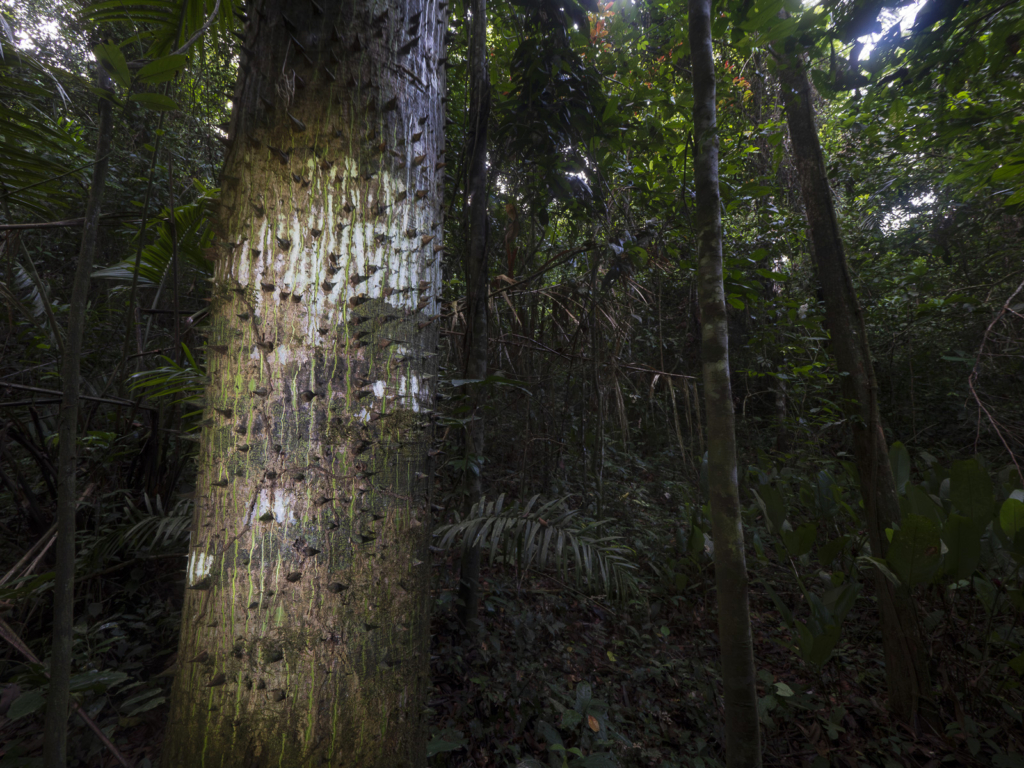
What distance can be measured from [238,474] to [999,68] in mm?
3448

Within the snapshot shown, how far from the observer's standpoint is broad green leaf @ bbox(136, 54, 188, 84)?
0.73 metres

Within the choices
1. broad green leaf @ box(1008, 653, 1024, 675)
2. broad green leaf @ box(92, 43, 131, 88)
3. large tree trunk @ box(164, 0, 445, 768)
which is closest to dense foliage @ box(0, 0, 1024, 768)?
broad green leaf @ box(92, 43, 131, 88)

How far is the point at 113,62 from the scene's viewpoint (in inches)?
29.1

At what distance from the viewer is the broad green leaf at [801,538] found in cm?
271

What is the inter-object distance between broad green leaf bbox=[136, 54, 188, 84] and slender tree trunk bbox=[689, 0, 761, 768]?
Answer: 154 cm

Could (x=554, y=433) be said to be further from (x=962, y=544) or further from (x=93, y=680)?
(x=93, y=680)

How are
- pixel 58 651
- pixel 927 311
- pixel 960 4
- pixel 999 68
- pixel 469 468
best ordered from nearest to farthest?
pixel 58 651
pixel 960 4
pixel 999 68
pixel 469 468
pixel 927 311

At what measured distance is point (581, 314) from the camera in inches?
109

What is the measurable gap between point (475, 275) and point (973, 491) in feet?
8.97

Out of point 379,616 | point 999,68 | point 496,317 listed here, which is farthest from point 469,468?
point 999,68

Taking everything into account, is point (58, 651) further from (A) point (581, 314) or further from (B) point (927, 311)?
(B) point (927, 311)

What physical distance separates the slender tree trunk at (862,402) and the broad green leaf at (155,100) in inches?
97.6

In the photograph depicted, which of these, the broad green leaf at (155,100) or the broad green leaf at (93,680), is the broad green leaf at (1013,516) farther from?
the broad green leaf at (93,680)

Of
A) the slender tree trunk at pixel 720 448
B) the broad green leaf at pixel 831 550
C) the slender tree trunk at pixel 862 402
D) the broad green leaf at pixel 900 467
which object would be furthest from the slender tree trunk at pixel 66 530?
the broad green leaf at pixel 900 467
